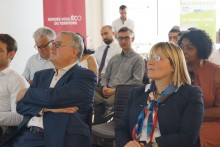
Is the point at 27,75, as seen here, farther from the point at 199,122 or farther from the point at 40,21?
the point at 40,21

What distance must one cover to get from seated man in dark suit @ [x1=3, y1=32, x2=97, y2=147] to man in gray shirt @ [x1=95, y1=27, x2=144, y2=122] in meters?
1.49

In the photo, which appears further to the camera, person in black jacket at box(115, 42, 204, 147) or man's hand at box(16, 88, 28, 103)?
man's hand at box(16, 88, 28, 103)

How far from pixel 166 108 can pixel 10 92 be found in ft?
4.34

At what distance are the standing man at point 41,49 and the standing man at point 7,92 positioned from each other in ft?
2.07

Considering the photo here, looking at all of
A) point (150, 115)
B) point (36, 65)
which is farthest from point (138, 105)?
point (36, 65)

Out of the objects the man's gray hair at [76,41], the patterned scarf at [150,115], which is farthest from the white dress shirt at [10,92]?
the patterned scarf at [150,115]

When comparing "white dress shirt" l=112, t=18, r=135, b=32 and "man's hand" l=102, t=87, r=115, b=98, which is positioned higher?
"white dress shirt" l=112, t=18, r=135, b=32

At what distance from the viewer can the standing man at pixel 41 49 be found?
3473 millimetres

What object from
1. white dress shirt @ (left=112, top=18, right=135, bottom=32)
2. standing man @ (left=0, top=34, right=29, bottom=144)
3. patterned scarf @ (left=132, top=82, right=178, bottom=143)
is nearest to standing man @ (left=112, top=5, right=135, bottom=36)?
white dress shirt @ (left=112, top=18, right=135, bottom=32)

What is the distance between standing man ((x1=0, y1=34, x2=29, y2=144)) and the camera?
2.65 metres

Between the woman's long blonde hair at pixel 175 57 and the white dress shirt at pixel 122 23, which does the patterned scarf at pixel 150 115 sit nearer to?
the woman's long blonde hair at pixel 175 57

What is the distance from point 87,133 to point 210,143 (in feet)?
2.94

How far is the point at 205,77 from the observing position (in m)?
2.59

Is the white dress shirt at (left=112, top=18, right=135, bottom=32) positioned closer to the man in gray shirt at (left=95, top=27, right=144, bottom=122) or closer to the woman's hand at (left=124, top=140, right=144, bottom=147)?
the man in gray shirt at (left=95, top=27, right=144, bottom=122)
